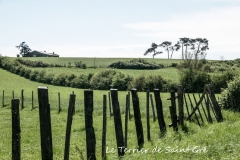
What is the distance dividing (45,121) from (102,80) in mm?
54932

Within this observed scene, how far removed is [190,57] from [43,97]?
61.7 metres

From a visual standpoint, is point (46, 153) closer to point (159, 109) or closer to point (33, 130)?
point (159, 109)

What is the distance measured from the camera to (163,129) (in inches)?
484

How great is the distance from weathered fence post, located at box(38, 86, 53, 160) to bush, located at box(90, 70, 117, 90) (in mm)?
53796

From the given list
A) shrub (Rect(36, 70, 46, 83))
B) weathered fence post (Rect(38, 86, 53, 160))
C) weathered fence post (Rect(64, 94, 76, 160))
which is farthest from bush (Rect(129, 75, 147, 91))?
weathered fence post (Rect(38, 86, 53, 160))

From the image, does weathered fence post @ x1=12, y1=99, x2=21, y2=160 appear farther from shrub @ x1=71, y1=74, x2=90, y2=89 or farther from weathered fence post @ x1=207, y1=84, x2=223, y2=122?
shrub @ x1=71, y1=74, x2=90, y2=89

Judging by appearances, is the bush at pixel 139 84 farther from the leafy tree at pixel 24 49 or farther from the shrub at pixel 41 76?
the leafy tree at pixel 24 49

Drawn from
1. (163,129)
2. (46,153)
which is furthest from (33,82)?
(46,153)

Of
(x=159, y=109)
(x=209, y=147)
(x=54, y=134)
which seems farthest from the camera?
(x=54, y=134)

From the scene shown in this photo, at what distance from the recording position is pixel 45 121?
6.64m

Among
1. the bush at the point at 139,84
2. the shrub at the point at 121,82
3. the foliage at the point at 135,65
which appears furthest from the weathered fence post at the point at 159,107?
the foliage at the point at 135,65

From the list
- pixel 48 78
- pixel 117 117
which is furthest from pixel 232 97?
pixel 48 78

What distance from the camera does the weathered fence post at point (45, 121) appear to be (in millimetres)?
6504

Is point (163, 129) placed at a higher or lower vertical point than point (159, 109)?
lower
